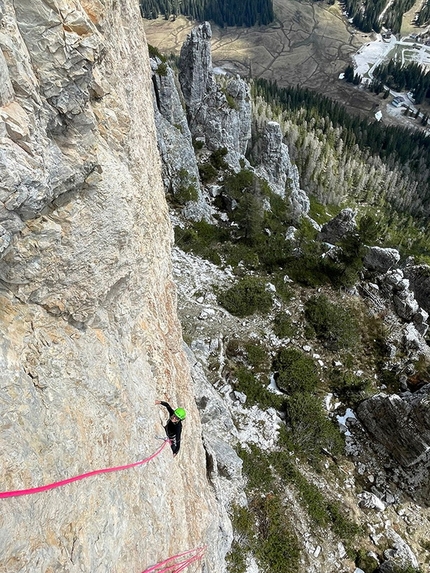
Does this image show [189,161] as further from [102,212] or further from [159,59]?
[102,212]

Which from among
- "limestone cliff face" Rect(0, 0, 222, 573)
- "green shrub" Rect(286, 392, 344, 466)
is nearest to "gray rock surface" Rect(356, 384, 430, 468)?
"green shrub" Rect(286, 392, 344, 466)

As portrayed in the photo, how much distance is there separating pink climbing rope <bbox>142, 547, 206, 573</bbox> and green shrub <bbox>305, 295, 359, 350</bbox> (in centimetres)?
2247

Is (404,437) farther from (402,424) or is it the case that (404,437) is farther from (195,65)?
(195,65)

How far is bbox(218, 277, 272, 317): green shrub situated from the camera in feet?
100

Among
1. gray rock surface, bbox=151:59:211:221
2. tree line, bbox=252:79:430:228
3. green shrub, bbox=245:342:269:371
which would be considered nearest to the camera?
green shrub, bbox=245:342:269:371

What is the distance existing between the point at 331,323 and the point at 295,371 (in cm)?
668

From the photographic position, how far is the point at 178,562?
9.28m

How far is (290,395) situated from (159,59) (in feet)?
156

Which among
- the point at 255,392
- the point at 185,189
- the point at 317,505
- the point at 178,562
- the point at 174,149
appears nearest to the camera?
the point at 178,562

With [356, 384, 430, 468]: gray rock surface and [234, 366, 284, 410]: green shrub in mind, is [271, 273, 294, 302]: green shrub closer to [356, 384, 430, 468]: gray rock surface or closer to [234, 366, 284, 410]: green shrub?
[234, 366, 284, 410]: green shrub

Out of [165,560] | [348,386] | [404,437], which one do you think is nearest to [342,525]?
[404,437]

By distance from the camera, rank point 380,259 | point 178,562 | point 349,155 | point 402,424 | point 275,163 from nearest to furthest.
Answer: point 178,562, point 402,424, point 380,259, point 275,163, point 349,155

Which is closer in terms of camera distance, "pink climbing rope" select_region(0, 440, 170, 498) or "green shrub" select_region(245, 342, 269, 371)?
"pink climbing rope" select_region(0, 440, 170, 498)

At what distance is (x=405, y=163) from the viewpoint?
473 feet
